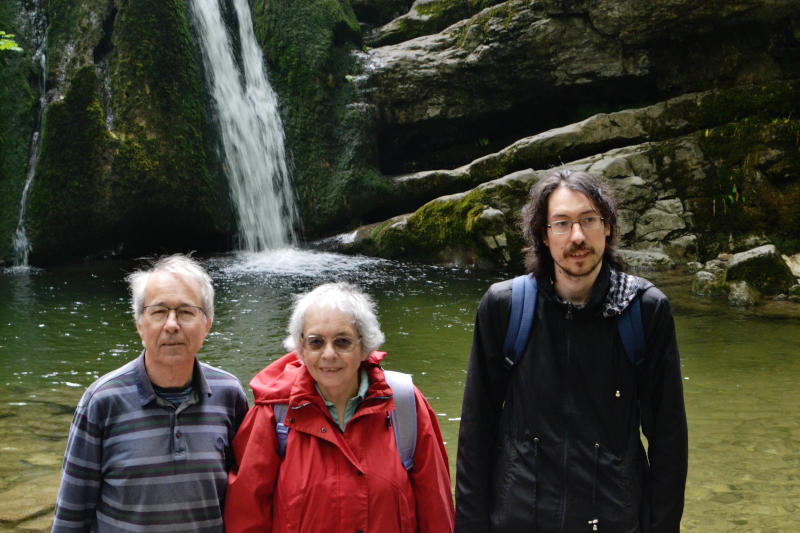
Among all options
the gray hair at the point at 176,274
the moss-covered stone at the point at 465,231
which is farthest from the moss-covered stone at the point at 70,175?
the gray hair at the point at 176,274

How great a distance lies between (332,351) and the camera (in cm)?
250

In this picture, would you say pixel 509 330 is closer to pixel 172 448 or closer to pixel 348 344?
pixel 348 344

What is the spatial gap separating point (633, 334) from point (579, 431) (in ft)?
1.31

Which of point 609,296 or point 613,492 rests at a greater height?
point 609,296

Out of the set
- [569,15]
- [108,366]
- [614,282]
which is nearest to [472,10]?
[569,15]

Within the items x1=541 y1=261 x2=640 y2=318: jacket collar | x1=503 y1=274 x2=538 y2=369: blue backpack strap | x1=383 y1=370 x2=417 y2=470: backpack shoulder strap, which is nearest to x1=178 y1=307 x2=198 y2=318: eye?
x1=383 y1=370 x2=417 y2=470: backpack shoulder strap

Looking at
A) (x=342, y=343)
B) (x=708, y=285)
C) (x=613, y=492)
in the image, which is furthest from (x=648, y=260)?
(x=342, y=343)

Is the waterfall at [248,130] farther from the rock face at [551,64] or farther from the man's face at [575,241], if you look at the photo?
the man's face at [575,241]

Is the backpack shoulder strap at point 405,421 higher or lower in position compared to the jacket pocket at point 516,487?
higher

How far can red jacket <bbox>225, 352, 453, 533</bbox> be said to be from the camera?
2371 millimetres

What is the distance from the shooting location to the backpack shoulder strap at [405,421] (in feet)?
8.20

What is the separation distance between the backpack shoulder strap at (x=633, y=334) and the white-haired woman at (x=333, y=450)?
0.83 metres

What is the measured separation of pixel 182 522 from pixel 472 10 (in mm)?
17237

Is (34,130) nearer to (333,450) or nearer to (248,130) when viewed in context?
→ (248,130)
